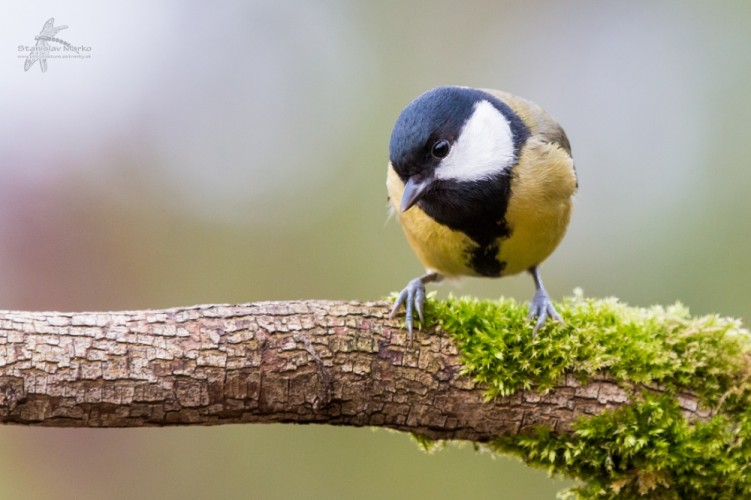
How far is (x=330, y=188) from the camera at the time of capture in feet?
14.8

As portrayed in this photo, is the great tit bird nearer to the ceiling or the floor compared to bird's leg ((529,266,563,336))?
nearer to the ceiling

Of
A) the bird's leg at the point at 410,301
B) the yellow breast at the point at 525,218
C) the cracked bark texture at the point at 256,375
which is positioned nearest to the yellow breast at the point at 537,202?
the yellow breast at the point at 525,218

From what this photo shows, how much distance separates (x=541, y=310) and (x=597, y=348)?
207 millimetres

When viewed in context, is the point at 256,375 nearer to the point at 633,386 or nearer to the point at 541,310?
the point at 541,310

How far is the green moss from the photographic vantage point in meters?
1.93

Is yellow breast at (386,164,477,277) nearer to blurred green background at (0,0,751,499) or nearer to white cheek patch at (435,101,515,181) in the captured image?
white cheek patch at (435,101,515,181)

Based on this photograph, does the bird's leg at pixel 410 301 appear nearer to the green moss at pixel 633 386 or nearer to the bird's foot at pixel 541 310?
the green moss at pixel 633 386

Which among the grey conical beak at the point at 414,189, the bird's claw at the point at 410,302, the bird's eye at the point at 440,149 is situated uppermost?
the bird's eye at the point at 440,149

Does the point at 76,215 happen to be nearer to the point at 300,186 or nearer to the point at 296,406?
the point at 300,186

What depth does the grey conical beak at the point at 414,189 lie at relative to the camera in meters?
2.15

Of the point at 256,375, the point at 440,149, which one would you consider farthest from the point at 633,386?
the point at 256,375

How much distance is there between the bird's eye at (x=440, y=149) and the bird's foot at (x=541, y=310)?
0.51 meters

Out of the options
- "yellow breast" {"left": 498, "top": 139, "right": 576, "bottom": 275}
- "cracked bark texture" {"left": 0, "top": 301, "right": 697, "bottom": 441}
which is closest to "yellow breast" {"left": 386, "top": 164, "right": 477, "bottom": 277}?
"yellow breast" {"left": 498, "top": 139, "right": 576, "bottom": 275}

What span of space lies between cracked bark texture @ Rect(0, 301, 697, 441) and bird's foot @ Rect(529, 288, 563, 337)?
20cm
